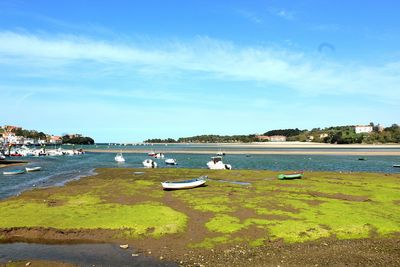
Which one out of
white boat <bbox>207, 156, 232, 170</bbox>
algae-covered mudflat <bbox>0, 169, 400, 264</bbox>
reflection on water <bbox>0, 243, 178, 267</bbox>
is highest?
white boat <bbox>207, 156, 232, 170</bbox>

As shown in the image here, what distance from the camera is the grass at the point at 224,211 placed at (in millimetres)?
29172

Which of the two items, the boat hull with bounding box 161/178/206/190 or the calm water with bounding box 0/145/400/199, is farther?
the calm water with bounding box 0/145/400/199

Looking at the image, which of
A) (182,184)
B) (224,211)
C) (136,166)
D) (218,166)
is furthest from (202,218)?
(136,166)

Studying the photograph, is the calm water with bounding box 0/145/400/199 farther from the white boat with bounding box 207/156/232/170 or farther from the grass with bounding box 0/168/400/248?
the grass with bounding box 0/168/400/248

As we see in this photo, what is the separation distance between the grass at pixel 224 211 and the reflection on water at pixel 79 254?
3.16m

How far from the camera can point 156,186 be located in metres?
57.2

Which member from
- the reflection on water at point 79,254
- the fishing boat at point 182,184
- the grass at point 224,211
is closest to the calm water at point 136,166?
the grass at point 224,211

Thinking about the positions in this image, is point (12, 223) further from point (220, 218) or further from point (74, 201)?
point (220, 218)

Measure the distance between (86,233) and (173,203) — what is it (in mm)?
13187

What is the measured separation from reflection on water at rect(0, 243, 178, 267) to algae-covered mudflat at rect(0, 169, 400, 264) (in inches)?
56.0

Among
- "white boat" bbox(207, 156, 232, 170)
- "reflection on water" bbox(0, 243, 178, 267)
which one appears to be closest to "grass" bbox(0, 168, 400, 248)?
"reflection on water" bbox(0, 243, 178, 267)

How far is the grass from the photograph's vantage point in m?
29.2

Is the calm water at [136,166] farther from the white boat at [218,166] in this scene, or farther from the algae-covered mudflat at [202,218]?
the algae-covered mudflat at [202,218]

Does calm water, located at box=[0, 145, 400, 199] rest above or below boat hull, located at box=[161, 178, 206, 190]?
below
